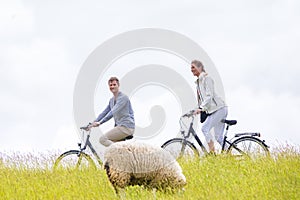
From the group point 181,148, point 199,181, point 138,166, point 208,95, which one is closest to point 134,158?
point 138,166

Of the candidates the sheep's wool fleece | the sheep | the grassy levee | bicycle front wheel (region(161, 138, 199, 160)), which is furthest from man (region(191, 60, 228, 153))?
Answer: the sheep's wool fleece

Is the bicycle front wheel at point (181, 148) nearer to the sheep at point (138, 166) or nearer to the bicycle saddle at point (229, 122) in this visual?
the bicycle saddle at point (229, 122)

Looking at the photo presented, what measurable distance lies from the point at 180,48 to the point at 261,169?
3641mm

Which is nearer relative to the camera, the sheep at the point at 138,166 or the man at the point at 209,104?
the sheep at the point at 138,166

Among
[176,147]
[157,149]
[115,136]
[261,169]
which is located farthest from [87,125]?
[261,169]

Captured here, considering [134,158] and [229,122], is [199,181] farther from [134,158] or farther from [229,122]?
[229,122]

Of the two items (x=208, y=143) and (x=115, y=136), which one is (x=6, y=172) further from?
(x=208, y=143)

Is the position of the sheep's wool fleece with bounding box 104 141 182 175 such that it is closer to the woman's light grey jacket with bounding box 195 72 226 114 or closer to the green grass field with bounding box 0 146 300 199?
the green grass field with bounding box 0 146 300 199

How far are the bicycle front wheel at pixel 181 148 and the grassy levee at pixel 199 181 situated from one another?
17 cm

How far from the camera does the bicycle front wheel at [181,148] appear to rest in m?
11.3

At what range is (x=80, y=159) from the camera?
11461mm

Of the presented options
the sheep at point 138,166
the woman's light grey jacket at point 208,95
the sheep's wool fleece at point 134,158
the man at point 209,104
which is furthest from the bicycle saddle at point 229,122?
the sheep's wool fleece at point 134,158

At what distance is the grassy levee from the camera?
879 cm

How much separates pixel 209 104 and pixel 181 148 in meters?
1.15
